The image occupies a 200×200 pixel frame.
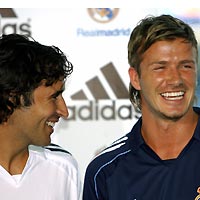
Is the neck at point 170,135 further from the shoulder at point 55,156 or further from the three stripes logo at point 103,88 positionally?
the three stripes logo at point 103,88

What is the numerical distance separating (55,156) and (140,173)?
303 millimetres

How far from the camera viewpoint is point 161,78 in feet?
5.39

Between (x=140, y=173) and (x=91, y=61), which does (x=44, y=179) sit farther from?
(x=91, y=61)

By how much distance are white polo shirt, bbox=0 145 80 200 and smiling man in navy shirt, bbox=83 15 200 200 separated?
0.23ft

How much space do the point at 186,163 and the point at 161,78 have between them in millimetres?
267

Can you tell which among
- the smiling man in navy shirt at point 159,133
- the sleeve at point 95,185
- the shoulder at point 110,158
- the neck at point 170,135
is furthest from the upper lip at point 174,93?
the sleeve at point 95,185

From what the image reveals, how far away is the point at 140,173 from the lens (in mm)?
1672

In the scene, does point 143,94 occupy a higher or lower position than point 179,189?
higher

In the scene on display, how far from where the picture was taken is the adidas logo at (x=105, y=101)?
2227 mm

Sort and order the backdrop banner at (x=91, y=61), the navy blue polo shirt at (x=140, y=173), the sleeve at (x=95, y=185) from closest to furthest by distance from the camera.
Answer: the navy blue polo shirt at (x=140, y=173) < the sleeve at (x=95, y=185) < the backdrop banner at (x=91, y=61)

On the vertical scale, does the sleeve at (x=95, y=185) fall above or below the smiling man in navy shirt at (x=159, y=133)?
below

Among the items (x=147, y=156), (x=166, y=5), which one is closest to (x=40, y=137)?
(x=147, y=156)

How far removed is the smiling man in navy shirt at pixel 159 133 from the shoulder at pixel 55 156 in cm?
9

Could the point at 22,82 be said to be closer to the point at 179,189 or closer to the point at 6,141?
the point at 6,141
